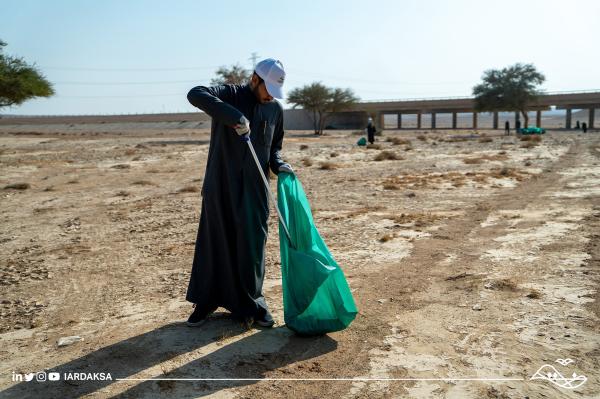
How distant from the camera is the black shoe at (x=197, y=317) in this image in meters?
3.66

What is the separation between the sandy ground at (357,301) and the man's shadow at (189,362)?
0.5 inches

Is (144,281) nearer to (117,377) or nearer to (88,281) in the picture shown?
(88,281)

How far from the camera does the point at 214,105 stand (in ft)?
10.8

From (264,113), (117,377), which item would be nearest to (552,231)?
(264,113)

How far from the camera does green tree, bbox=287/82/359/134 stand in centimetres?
5438

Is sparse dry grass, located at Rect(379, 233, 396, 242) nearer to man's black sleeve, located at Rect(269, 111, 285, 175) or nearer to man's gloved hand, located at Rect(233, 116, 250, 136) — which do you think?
man's black sleeve, located at Rect(269, 111, 285, 175)

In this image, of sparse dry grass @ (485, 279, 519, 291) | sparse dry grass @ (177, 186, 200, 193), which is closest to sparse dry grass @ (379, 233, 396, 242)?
sparse dry grass @ (485, 279, 519, 291)

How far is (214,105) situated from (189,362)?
4.99 feet

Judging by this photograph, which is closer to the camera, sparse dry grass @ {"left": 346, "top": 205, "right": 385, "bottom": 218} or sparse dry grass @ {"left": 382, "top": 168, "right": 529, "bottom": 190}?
sparse dry grass @ {"left": 346, "top": 205, "right": 385, "bottom": 218}

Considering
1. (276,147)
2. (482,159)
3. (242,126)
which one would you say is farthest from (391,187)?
(242,126)

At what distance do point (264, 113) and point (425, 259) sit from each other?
2707 mm

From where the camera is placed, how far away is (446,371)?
3051mm

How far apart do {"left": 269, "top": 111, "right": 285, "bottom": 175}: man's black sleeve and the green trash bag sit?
32cm

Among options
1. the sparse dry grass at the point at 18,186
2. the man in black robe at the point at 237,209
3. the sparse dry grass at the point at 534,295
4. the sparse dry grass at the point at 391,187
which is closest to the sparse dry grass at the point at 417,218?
the sparse dry grass at the point at 391,187
